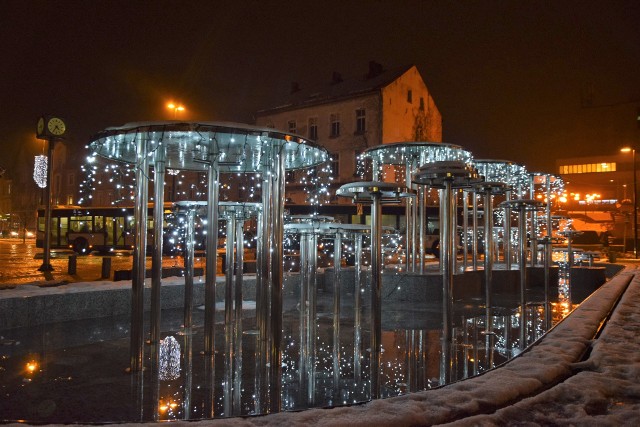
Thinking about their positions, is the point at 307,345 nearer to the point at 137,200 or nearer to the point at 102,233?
the point at 137,200

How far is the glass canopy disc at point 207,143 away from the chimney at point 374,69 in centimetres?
4270

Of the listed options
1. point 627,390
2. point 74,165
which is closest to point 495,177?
point 627,390

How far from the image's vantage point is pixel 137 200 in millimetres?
5078

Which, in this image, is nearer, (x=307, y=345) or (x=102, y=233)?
(x=307, y=345)

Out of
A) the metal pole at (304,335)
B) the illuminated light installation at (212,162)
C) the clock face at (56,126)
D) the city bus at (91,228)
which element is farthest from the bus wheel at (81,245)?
the illuminated light installation at (212,162)

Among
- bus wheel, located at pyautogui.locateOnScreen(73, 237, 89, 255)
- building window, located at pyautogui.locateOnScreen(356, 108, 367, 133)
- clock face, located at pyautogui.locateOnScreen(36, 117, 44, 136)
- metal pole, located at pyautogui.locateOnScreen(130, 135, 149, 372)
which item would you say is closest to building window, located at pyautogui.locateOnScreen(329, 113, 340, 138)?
building window, located at pyautogui.locateOnScreen(356, 108, 367, 133)

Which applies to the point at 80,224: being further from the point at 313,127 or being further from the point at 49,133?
the point at 313,127

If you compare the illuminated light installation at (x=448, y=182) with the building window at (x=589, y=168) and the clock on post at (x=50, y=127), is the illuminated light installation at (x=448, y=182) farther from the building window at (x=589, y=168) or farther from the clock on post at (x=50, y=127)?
the building window at (x=589, y=168)

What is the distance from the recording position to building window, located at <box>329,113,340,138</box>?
45022mm

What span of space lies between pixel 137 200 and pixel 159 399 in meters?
2.21

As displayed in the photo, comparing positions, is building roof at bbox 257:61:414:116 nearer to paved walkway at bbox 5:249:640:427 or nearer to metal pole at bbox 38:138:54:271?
metal pole at bbox 38:138:54:271

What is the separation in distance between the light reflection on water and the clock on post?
11.7 m

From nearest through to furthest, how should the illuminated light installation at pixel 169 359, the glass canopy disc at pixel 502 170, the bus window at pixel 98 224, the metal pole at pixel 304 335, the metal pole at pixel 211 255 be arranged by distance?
1. the metal pole at pixel 304 335
2. the illuminated light installation at pixel 169 359
3. the metal pole at pixel 211 255
4. the glass canopy disc at pixel 502 170
5. the bus window at pixel 98 224

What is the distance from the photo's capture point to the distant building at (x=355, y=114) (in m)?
42.7
